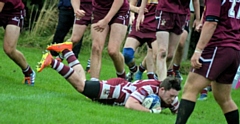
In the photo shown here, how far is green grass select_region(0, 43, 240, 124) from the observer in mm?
7879

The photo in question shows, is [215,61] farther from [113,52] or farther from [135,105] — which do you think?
[113,52]

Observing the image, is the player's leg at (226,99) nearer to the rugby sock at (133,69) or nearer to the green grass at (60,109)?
the green grass at (60,109)

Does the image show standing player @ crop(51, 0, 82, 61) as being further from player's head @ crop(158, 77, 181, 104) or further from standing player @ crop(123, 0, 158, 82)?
player's head @ crop(158, 77, 181, 104)

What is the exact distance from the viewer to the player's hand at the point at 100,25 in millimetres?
10352

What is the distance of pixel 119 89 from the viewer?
9625 mm

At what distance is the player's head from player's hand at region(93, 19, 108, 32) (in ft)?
5.13

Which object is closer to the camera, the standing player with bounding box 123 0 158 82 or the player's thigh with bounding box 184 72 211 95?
the player's thigh with bounding box 184 72 211 95

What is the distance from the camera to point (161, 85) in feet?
30.6

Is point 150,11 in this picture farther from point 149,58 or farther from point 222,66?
point 222,66

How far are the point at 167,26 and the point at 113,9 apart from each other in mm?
1134

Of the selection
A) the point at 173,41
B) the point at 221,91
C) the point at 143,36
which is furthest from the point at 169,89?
the point at 143,36

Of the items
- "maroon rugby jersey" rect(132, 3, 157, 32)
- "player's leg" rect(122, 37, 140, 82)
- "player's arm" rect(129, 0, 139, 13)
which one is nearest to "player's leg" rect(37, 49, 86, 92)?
"player's leg" rect(122, 37, 140, 82)

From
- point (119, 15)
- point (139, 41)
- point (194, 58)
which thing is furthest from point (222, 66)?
point (139, 41)

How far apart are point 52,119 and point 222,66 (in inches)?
78.3
